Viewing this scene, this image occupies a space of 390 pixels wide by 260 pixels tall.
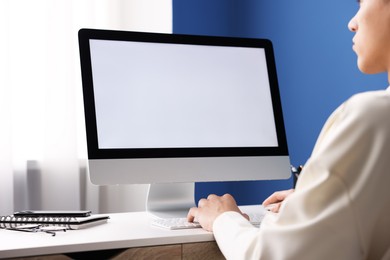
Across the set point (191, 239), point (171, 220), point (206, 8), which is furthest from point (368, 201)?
point (206, 8)

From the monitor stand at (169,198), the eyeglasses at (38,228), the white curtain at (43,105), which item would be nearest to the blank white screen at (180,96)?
the monitor stand at (169,198)

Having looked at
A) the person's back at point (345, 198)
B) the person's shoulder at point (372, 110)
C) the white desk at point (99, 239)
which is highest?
the person's shoulder at point (372, 110)

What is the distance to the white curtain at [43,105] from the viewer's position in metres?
2.74

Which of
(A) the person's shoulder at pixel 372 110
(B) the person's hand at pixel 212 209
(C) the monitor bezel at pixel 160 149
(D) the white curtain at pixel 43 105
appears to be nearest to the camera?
(A) the person's shoulder at pixel 372 110

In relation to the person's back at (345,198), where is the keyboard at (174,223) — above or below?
below

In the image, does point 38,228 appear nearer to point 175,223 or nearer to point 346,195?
point 175,223

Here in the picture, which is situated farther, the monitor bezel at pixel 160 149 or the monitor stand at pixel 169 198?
the monitor stand at pixel 169 198

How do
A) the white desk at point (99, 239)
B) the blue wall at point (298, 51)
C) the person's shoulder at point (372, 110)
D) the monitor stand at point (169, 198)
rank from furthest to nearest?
the blue wall at point (298, 51) → the monitor stand at point (169, 198) → the white desk at point (99, 239) → the person's shoulder at point (372, 110)

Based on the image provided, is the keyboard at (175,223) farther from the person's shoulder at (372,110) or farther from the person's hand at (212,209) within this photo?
the person's shoulder at (372,110)

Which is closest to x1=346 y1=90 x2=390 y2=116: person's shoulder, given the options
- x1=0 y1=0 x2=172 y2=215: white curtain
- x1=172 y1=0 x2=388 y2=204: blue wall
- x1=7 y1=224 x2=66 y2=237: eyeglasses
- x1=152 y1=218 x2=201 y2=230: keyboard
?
x1=152 y1=218 x2=201 y2=230: keyboard

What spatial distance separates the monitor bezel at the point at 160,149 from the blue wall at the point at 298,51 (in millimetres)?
702

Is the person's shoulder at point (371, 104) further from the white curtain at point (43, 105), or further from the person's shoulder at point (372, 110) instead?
the white curtain at point (43, 105)

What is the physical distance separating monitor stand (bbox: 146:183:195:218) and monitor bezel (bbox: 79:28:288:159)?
0.13 m

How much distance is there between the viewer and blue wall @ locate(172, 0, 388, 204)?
99.7 inches
